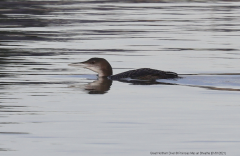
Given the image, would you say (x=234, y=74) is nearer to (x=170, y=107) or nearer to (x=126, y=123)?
(x=170, y=107)

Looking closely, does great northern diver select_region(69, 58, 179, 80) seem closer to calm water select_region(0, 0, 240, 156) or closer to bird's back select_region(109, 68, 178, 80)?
bird's back select_region(109, 68, 178, 80)

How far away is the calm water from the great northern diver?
0.60 feet

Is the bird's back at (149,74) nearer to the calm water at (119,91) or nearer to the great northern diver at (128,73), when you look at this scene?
the great northern diver at (128,73)

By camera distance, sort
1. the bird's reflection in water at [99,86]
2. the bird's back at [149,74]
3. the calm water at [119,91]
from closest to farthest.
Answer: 1. the calm water at [119,91]
2. the bird's reflection in water at [99,86]
3. the bird's back at [149,74]

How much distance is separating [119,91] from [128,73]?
1646 mm

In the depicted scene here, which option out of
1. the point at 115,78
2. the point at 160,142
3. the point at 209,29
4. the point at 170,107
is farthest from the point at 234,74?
the point at 209,29

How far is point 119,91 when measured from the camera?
15.3m

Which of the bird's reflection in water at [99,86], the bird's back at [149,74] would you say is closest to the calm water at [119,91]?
the bird's reflection in water at [99,86]

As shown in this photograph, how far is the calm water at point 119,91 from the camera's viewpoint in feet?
34.4

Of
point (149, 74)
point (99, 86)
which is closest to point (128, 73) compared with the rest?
point (149, 74)

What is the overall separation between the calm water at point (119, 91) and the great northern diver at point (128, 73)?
7.2 inches

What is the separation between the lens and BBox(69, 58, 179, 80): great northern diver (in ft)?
54.5

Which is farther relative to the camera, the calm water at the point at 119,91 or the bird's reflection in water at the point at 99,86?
the bird's reflection in water at the point at 99,86

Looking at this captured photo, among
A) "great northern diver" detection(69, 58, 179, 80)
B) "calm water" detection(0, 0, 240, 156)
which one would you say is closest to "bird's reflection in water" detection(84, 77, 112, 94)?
"calm water" detection(0, 0, 240, 156)
